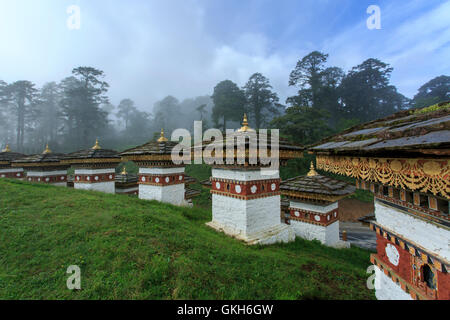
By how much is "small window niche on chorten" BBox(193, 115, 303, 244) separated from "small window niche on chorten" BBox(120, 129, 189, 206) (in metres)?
2.47

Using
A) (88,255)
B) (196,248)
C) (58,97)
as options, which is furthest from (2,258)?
(58,97)

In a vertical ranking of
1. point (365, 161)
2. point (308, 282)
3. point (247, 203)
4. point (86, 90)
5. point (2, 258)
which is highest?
point (86, 90)

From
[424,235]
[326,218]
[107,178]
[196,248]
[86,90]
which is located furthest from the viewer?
[86,90]

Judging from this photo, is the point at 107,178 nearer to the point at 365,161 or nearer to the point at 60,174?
the point at 60,174

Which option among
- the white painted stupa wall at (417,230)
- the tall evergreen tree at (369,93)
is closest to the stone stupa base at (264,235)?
the white painted stupa wall at (417,230)

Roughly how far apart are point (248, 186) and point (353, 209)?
1525 cm

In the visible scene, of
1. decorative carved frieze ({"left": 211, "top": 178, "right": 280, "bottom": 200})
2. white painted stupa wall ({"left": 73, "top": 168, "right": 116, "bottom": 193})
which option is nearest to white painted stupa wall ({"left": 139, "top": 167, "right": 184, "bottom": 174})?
decorative carved frieze ({"left": 211, "top": 178, "right": 280, "bottom": 200})

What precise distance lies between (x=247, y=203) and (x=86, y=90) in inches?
1476

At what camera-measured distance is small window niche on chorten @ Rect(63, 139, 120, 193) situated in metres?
10.0

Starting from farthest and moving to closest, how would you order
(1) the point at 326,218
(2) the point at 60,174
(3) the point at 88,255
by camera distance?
(2) the point at 60,174 → (1) the point at 326,218 → (3) the point at 88,255

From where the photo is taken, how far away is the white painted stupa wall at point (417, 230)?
173cm

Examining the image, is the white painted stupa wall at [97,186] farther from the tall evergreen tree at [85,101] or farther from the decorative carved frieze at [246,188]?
the tall evergreen tree at [85,101]

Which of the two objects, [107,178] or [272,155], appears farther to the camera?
[107,178]
